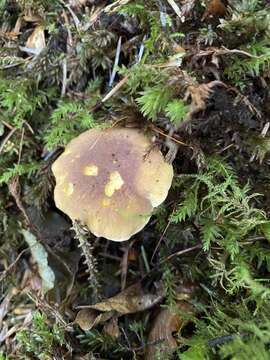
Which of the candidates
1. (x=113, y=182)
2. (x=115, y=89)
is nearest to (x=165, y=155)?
(x=113, y=182)

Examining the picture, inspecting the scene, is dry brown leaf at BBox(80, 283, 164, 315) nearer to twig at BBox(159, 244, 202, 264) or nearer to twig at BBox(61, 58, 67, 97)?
twig at BBox(159, 244, 202, 264)

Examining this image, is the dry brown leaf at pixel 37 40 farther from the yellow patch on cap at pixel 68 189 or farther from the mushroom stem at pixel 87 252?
the mushroom stem at pixel 87 252

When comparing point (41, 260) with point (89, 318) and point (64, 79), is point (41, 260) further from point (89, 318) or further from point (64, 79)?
point (64, 79)

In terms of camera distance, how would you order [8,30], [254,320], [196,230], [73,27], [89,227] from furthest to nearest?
[8,30], [73,27], [196,230], [89,227], [254,320]

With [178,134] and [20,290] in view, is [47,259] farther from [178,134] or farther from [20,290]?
[178,134]

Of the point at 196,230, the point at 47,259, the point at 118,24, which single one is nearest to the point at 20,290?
the point at 47,259

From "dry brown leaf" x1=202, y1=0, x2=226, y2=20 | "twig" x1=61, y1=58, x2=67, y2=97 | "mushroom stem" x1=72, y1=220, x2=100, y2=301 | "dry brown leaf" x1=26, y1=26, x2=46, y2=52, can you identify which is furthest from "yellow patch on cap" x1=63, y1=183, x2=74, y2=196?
"dry brown leaf" x1=202, y1=0, x2=226, y2=20
